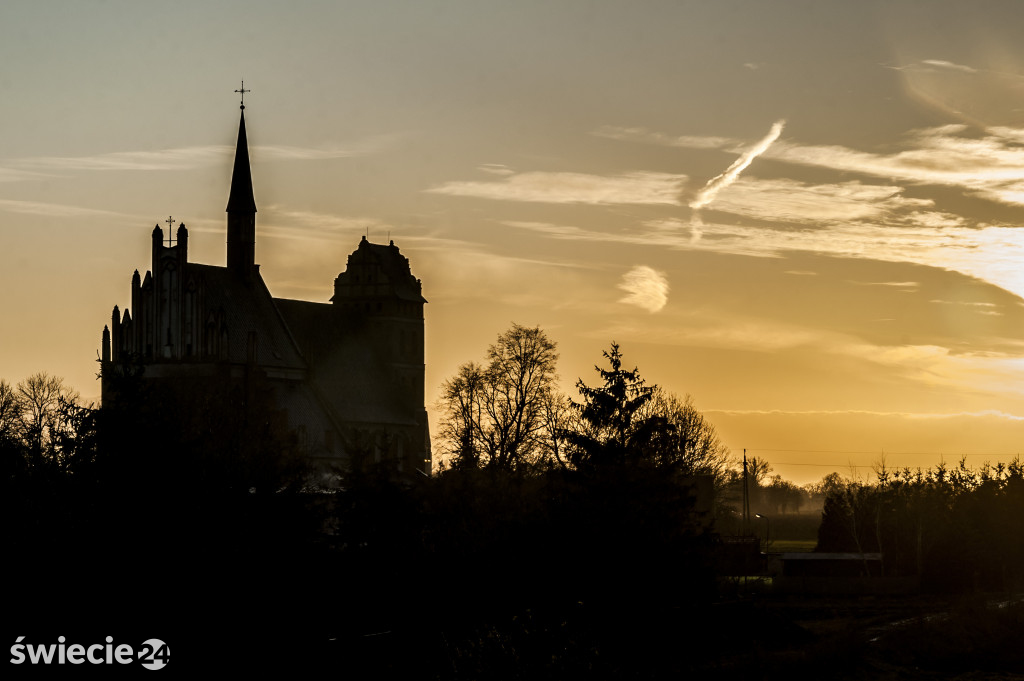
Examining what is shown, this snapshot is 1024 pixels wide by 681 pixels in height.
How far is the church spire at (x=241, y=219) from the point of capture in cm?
9719

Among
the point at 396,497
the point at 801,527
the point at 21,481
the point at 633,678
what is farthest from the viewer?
the point at 801,527

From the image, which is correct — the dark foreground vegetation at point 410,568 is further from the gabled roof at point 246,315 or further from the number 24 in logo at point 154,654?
the gabled roof at point 246,315

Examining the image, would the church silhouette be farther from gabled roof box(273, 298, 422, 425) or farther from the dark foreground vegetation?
the dark foreground vegetation

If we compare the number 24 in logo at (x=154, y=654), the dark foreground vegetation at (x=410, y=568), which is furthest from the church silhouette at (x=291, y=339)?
the number 24 in logo at (x=154, y=654)

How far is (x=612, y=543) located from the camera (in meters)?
42.6

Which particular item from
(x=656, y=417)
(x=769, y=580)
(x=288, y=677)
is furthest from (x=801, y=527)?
(x=288, y=677)

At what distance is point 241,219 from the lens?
9831cm

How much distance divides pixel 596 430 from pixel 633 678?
59.2ft

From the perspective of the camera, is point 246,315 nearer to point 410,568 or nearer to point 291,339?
point 291,339

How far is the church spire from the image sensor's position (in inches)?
3826

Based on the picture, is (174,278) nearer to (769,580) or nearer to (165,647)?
(769,580)

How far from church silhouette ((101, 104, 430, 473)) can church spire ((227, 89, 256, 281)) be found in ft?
0.24

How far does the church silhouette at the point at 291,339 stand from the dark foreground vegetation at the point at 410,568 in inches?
1170

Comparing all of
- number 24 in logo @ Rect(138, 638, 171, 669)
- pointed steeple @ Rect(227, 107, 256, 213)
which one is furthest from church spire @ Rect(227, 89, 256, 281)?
number 24 in logo @ Rect(138, 638, 171, 669)
